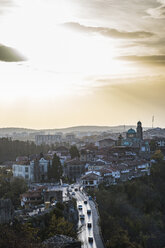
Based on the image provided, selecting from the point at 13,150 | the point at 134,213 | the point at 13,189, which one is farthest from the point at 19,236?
the point at 13,150

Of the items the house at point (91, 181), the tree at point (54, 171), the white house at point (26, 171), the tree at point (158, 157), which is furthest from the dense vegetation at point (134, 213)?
the tree at point (158, 157)

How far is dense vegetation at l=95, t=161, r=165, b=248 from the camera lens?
884 inches

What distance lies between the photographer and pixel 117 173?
32625 mm

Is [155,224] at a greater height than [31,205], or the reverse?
[31,205]

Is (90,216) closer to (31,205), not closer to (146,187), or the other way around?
(31,205)

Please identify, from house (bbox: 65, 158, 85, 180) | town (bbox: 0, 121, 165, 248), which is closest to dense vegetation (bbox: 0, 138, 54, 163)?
town (bbox: 0, 121, 165, 248)

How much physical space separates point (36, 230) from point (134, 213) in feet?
33.7

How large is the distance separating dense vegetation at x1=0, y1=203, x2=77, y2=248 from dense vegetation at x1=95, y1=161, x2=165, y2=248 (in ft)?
6.32

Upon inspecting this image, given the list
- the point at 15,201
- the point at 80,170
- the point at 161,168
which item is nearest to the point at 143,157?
the point at 161,168

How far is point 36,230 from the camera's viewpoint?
58.6 ft

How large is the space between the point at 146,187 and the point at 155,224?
16.3 ft

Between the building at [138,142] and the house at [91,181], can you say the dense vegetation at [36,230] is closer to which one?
the house at [91,181]

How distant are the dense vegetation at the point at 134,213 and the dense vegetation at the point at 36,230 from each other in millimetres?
1927

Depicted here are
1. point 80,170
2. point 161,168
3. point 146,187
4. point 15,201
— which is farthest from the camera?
point 161,168
